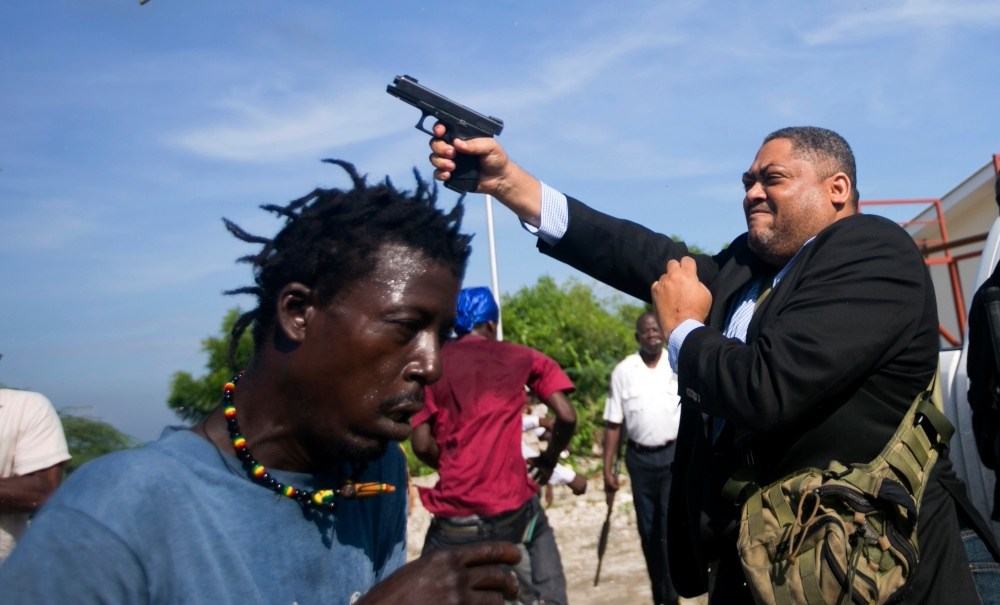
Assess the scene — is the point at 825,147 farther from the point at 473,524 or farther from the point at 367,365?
the point at 473,524

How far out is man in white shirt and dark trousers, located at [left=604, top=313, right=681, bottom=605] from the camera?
6207 millimetres

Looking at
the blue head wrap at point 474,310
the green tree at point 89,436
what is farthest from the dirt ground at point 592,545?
the green tree at point 89,436

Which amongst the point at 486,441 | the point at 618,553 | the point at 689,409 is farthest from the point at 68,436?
the point at 618,553

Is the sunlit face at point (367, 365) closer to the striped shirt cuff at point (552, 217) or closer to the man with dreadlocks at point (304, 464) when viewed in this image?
the man with dreadlocks at point (304, 464)

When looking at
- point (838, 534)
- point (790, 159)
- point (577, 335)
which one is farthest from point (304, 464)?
point (577, 335)

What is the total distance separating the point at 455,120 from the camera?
9.39ft

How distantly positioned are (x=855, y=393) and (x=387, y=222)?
5.07 feet

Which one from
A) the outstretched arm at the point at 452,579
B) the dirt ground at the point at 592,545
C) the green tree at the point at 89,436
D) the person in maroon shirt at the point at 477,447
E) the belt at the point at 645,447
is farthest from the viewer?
the dirt ground at the point at 592,545

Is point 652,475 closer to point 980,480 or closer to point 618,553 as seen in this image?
point 618,553

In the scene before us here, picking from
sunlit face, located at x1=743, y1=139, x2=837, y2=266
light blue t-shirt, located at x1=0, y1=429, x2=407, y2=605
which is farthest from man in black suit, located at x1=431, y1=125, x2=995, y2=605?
light blue t-shirt, located at x1=0, y1=429, x2=407, y2=605

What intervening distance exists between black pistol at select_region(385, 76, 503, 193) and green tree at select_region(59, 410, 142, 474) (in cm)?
244

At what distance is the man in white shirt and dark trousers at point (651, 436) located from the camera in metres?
6.21

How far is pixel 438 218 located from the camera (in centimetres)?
193

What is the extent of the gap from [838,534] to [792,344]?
516mm
